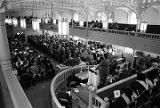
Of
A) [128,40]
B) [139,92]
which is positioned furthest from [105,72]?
[128,40]

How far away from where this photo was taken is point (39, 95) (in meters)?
7.08

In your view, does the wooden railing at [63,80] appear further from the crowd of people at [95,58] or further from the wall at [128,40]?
the wall at [128,40]

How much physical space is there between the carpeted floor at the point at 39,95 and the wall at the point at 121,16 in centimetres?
1816

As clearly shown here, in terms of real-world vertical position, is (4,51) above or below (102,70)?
above

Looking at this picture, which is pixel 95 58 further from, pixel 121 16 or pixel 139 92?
pixel 121 16

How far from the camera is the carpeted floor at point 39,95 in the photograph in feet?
20.6

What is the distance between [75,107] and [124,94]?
199 cm

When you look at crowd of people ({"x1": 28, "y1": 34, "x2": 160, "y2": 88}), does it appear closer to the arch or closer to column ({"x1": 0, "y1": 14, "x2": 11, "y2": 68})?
column ({"x1": 0, "y1": 14, "x2": 11, "y2": 68})

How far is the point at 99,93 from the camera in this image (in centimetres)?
378

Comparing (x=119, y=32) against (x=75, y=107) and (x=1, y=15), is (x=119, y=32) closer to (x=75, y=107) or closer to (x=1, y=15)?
(x=75, y=107)

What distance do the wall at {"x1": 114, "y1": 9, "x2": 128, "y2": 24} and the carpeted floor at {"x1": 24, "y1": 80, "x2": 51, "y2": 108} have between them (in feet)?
59.6

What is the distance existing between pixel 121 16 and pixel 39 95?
19.8 metres

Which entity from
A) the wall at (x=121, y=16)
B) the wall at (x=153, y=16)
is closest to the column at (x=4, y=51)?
the wall at (x=153, y=16)

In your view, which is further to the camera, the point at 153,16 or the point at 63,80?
the point at 153,16
